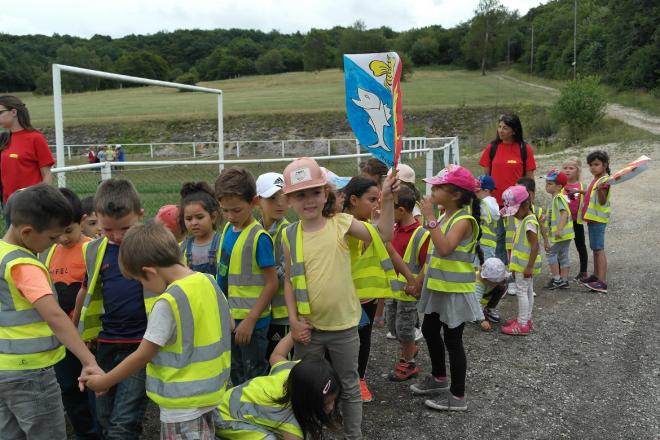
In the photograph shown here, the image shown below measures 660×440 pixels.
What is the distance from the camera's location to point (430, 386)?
3.97 metres

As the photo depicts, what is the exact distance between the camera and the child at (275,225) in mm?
3428

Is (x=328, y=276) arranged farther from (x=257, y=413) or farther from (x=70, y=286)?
(x=70, y=286)

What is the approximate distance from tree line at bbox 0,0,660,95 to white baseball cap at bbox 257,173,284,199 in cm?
4634

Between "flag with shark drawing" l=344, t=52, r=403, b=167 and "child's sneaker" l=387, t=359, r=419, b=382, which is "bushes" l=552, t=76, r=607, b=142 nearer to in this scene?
"child's sneaker" l=387, t=359, r=419, b=382

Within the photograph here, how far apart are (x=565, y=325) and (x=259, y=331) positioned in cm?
346

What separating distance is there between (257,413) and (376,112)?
1700mm

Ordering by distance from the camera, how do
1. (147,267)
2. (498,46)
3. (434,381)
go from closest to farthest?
(147,267), (434,381), (498,46)

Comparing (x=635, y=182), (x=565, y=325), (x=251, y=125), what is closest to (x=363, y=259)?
(x=565, y=325)

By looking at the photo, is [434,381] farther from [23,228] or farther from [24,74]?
[24,74]

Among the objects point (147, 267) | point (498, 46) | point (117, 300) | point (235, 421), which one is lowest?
point (235, 421)

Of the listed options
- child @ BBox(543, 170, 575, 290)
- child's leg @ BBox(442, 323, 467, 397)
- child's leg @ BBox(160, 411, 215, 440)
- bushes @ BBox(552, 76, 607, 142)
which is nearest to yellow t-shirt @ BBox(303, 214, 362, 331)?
child's leg @ BBox(160, 411, 215, 440)

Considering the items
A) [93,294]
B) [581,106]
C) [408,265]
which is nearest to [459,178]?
[408,265]

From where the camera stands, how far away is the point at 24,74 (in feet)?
215

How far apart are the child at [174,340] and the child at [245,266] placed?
2.35 ft
